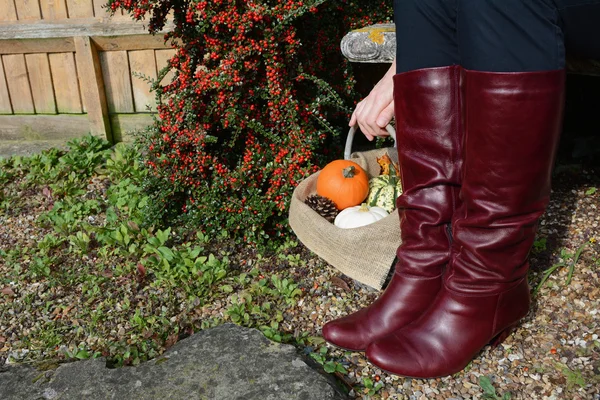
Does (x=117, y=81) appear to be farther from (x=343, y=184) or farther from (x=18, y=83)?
(x=343, y=184)

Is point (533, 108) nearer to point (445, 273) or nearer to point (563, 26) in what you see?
point (563, 26)

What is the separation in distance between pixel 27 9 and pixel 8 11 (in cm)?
13

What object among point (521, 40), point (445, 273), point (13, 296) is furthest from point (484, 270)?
point (13, 296)

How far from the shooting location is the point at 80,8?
3.70m

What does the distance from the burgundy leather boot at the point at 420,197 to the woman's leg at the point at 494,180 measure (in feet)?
0.22

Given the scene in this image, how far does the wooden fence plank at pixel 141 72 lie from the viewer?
370 cm

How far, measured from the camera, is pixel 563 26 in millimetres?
1441

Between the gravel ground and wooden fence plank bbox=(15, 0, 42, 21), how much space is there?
60.9 inches

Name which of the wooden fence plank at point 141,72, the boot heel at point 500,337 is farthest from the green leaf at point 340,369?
the wooden fence plank at point 141,72

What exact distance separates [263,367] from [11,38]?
119 inches

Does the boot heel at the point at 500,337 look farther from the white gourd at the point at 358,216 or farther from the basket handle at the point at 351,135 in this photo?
the basket handle at the point at 351,135

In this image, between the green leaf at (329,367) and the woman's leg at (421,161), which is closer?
the woman's leg at (421,161)

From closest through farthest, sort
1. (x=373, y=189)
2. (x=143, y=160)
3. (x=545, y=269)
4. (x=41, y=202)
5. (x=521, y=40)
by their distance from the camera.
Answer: (x=521, y=40)
(x=545, y=269)
(x=373, y=189)
(x=143, y=160)
(x=41, y=202)

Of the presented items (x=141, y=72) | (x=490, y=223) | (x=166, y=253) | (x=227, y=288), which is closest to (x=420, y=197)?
(x=490, y=223)
